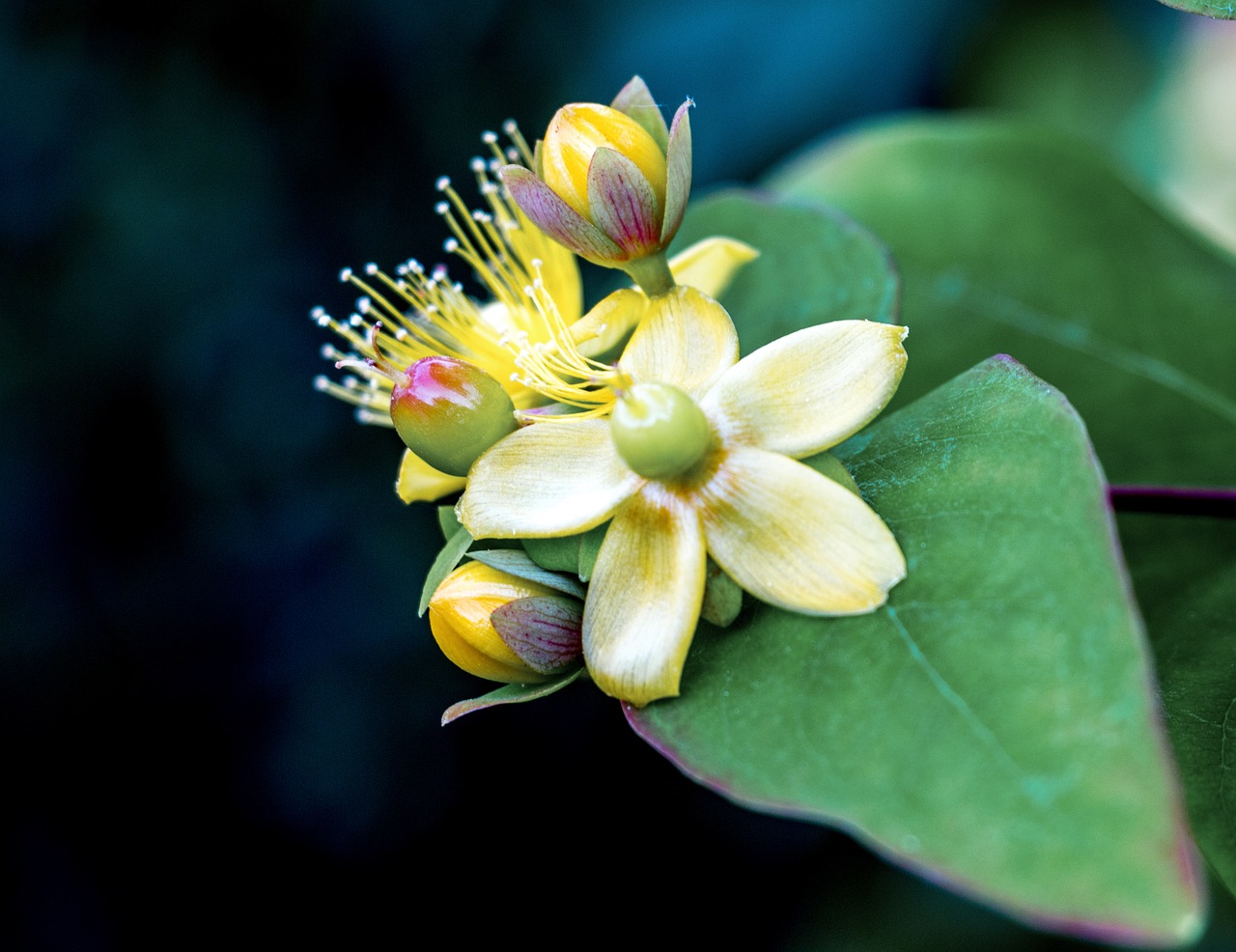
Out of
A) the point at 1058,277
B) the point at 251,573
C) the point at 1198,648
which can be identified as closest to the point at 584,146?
the point at 1198,648

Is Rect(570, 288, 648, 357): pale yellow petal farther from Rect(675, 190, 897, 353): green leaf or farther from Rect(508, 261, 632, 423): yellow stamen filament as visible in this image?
Rect(675, 190, 897, 353): green leaf

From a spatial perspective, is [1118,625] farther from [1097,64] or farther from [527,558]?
[1097,64]

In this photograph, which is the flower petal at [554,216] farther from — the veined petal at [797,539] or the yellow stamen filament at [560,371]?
the veined petal at [797,539]

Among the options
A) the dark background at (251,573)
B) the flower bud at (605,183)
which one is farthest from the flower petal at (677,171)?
the dark background at (251,573)

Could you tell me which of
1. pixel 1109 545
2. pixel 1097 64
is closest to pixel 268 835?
pixel 1109 545

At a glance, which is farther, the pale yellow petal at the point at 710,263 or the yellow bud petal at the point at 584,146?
the pale yellow petal at the point at 710,263
